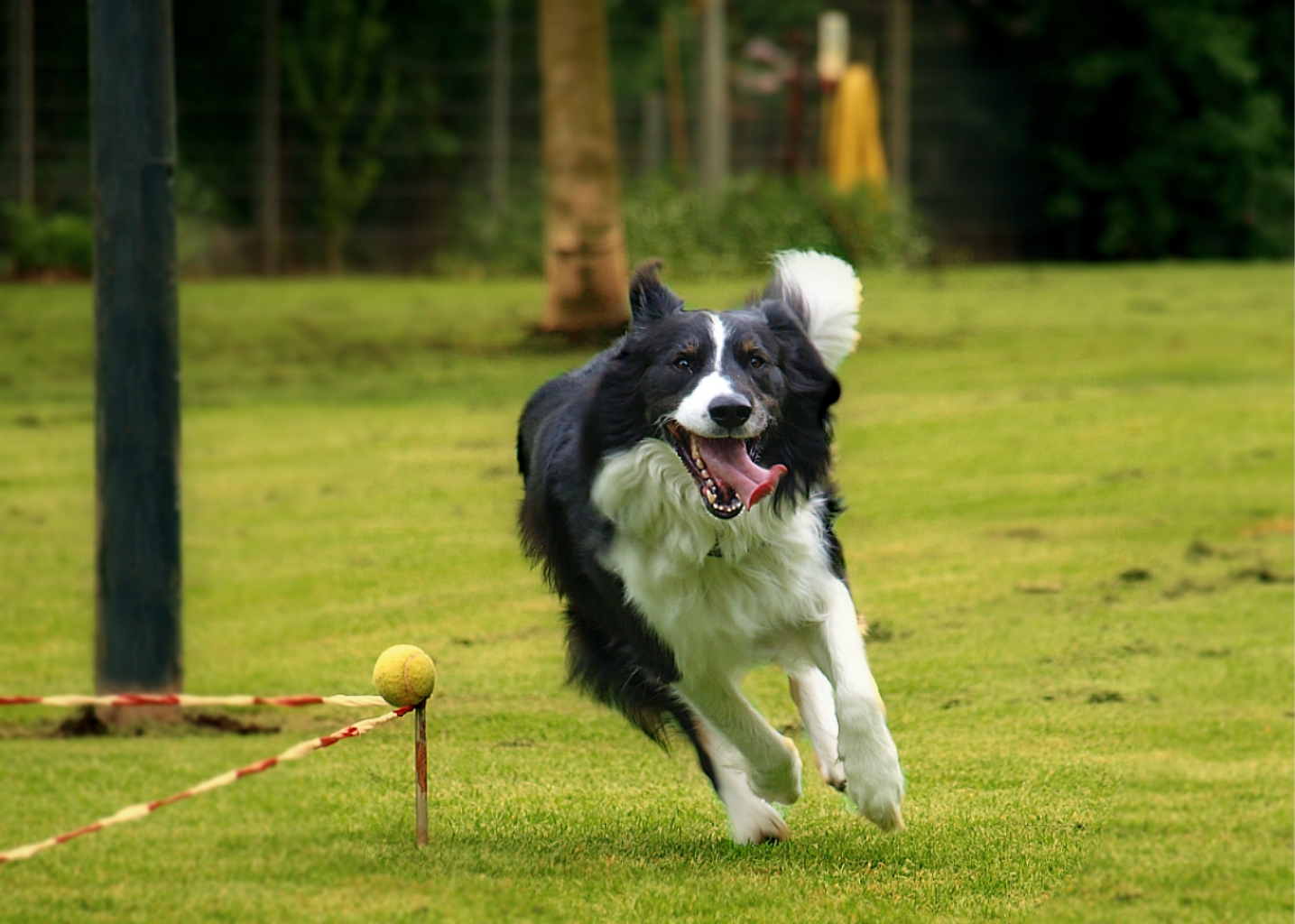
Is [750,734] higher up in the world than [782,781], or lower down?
higher up

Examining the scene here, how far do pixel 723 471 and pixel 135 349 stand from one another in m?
2.51

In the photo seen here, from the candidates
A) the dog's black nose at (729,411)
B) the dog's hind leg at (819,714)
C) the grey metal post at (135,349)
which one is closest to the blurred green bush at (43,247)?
the grey metal post at (135,349)

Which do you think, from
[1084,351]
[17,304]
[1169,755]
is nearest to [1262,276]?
[1084,351]

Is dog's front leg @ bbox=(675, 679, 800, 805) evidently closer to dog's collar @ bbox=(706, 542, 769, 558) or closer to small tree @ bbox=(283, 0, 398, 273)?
Result: dog's collar @ bbox=(706, 542, 769, 558)

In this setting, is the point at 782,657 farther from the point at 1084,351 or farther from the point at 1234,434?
the point at 1084,351

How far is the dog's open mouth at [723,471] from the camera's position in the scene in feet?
12.5

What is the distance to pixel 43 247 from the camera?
16719mm

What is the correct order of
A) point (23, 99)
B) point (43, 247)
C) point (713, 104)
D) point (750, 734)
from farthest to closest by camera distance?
point (713, 104), point (23, 99), point (43, 247), point (750, 734)

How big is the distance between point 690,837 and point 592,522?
33.0 inches

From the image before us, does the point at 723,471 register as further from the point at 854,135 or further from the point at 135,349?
the point at 854,135

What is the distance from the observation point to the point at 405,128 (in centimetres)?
1894

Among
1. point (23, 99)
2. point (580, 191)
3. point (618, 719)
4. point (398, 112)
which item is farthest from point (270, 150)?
point (618, 719)

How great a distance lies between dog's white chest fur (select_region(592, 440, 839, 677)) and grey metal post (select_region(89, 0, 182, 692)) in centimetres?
210

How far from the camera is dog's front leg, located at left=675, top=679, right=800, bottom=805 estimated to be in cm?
410
